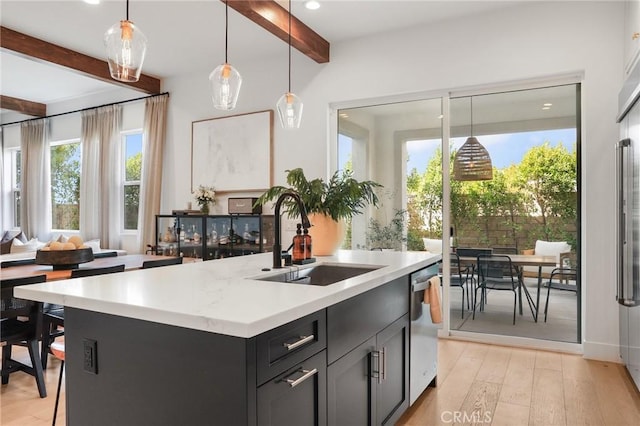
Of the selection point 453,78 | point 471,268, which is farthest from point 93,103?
point 471,268

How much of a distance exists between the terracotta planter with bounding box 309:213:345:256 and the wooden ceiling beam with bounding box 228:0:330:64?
173 cm

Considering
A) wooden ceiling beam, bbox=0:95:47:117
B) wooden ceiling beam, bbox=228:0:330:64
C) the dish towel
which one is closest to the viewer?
the dish towel

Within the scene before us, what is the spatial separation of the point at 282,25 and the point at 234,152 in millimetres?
1813

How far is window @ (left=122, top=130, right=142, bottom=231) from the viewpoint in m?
6.11

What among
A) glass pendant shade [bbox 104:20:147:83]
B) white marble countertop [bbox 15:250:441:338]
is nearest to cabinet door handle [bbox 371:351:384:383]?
white marble countertop [bbox 15:250:441:338]

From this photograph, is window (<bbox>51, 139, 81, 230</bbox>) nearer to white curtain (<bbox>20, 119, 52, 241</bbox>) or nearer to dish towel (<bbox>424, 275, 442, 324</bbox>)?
white curtain (<bbox>20, 119, 52, 241</bbox>)

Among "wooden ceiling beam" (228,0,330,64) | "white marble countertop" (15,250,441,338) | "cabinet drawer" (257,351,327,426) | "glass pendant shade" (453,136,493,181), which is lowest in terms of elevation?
"cabinet drawer" (257,351,327,426)

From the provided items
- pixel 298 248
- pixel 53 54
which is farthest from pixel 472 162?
pixel 53 54

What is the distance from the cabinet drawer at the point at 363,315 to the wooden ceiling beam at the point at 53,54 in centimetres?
436

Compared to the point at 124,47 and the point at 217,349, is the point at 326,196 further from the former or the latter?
the point at 217,349

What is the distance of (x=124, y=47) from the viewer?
1.86 metres

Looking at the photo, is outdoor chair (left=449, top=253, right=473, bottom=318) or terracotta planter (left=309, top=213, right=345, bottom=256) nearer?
terracotta planter (left=309, top=213, right=345, bottom=256)

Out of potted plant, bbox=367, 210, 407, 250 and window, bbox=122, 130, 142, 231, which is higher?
window, bbox=122, 130, 142, 231

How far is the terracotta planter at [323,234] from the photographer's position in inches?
107
